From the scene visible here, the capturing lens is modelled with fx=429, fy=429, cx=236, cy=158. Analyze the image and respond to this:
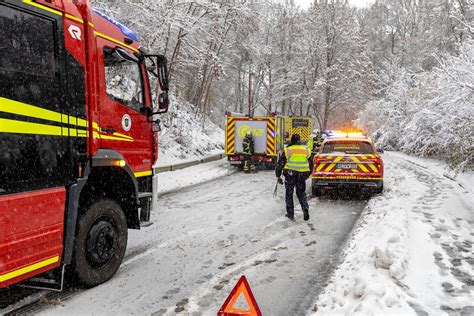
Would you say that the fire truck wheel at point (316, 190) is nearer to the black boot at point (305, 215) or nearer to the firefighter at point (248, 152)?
the black boot at point (305, 215)

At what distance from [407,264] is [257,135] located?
13.9m

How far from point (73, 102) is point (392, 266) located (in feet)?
12.4

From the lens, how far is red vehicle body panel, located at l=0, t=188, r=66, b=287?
11.4 ft

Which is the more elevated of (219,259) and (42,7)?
(42,7)

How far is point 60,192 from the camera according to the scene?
4.05 meters

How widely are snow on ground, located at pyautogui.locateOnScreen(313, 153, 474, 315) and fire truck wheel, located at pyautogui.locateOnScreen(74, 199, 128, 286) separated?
7.75 feet

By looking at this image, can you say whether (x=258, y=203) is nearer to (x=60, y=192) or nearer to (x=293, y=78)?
(x=60, y=192)

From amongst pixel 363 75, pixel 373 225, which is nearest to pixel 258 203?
pixel 373 225

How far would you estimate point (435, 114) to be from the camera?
14945mm

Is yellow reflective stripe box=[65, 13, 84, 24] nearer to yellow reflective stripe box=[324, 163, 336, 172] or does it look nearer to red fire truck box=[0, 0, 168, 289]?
red fire truck box=[0, 0, 168, 289]

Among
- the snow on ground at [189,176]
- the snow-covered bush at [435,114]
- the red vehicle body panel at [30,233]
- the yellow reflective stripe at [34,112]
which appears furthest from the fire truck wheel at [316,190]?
the red vehicle body panel at [30,233]

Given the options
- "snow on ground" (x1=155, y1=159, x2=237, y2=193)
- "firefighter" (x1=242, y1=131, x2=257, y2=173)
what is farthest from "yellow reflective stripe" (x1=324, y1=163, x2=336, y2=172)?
"firefighter" (x1=242, y1=131, x2=257, y2=173)

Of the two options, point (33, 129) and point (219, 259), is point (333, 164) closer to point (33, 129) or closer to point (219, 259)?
point (219, 259)

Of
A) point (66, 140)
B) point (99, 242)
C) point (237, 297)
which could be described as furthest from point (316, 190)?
point (237, 297)
